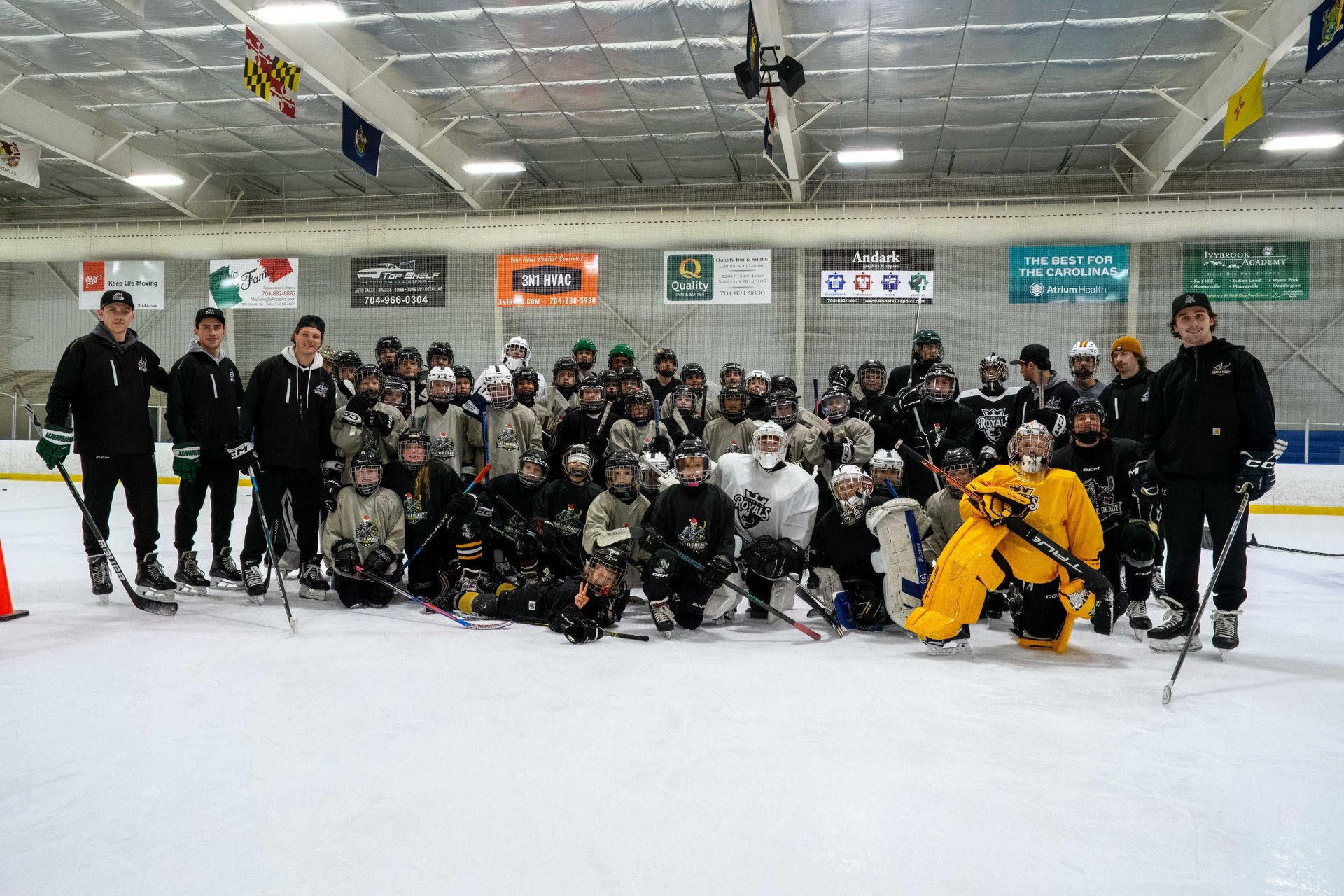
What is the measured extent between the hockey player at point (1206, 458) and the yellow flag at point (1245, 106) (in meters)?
4.71

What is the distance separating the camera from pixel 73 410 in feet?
14.4

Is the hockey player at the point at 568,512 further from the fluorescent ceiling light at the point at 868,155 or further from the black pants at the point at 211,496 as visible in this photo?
the fluorescent ceiling light at the point at 868,155

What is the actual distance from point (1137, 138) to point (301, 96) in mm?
10592

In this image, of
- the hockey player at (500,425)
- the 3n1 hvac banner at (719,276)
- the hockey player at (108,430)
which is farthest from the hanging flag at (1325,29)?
the hockey player at (108,430)

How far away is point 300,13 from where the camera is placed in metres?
7.37

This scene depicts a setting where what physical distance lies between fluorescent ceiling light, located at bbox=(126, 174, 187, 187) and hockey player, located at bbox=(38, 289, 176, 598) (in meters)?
9.49

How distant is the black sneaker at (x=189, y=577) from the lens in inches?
188

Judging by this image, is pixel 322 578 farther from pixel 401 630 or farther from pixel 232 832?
pixel 232 832

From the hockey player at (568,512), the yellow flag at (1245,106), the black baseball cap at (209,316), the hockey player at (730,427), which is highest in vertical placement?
the yellow flag at (1245,106)

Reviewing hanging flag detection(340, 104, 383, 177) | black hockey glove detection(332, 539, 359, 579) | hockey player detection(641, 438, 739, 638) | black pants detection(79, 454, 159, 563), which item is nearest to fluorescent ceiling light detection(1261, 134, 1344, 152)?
hockey player detection(641, 438, 739, 638)

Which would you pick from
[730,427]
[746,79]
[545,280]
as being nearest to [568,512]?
[730,427]

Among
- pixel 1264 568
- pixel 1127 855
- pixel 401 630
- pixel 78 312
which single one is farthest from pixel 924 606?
pixel 78 312

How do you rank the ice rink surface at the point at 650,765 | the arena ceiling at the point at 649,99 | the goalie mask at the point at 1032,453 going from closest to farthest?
the ice rink surface at the point at 650,765
the goalie mask at the point at 1032,453
the arena ceiling at the point at 649,99

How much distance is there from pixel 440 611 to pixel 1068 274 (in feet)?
33.1
